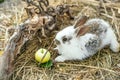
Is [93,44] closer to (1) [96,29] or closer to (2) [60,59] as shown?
(1) [96,29]

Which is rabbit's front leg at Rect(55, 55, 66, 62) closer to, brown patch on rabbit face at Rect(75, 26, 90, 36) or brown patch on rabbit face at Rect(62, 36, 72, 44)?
brown patch on rabbit face at Rect(62, 36, 72, 44)

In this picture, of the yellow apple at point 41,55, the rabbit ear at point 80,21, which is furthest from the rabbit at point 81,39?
the yellow apple at point 41,55

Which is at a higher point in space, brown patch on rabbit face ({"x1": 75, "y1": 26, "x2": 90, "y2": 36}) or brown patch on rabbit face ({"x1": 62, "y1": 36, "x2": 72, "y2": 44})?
brown patch on rabbit face ({"x1": 75, "y1": 26, "x2": 90, "y2": 36})

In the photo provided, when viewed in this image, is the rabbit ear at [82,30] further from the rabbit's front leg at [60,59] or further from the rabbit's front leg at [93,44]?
the rabbit's front leg at [60,59]

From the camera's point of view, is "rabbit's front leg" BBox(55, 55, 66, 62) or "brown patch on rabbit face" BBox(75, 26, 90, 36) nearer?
"brown patch on rabbit face" BBox(75, 26, 90, 36)

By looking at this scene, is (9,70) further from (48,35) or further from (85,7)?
(85,7)

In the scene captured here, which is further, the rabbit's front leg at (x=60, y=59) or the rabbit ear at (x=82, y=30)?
the rabbit's front leg at (x=60, y=59)

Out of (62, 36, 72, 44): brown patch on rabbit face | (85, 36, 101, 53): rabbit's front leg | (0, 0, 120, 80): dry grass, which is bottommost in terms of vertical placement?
(0, 0, 120, 80): dry grass

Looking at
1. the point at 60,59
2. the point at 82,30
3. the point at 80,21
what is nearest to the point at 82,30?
the point at 82,30

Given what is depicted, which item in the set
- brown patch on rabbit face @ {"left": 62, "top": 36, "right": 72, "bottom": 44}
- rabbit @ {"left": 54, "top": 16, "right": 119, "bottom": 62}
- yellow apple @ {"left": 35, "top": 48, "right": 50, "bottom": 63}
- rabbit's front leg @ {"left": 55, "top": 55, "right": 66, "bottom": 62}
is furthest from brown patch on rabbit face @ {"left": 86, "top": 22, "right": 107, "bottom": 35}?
yellow apple @ {"left": 35, "top": 48, "right": 50, "bottom": 63}

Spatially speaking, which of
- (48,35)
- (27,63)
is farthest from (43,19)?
(27,63)
